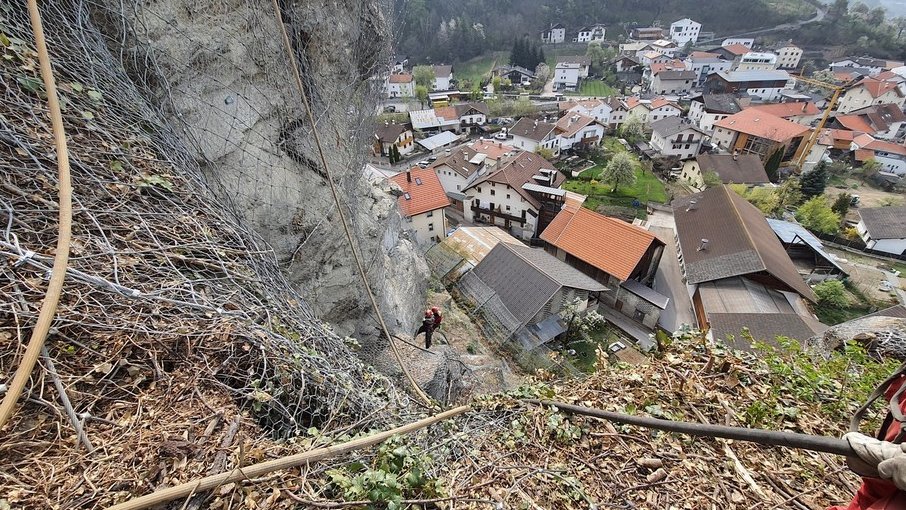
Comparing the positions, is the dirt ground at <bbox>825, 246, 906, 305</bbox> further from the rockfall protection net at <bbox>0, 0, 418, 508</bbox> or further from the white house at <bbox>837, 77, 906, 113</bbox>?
the white house at <bbox>837, 77, 906, 113</bbox>

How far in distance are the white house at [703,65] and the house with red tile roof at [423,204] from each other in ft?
224

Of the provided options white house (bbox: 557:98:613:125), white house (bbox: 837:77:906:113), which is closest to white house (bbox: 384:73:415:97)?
white house (bbox: 557:98:613:125)

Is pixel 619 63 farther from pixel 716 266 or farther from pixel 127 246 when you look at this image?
pixel 127 246

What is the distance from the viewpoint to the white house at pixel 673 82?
6512 cm

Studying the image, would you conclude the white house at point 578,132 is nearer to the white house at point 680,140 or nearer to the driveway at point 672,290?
the white house at point 680,140

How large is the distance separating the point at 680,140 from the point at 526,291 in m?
36.8

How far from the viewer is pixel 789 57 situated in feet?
237

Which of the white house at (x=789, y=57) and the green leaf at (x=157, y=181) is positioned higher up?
the green leaf at (x=157, y=181)

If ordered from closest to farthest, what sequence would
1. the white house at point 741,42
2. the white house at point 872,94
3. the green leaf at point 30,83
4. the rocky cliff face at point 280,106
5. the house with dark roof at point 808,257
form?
the green leaf at point 30,83 → the rocky cliff face at point 280,106 → the house with dark roof at point 808,257 → the white house at point 872,94 → the white house at point 741,42

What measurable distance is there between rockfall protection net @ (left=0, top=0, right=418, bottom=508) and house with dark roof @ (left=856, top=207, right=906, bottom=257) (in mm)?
40884

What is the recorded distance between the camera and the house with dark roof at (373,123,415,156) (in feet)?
148

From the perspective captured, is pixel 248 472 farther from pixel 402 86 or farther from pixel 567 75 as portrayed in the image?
pixel 567 75

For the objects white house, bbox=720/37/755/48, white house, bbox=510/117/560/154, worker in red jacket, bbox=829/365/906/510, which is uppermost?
worker in red jacket, bbox=829/365/906/510

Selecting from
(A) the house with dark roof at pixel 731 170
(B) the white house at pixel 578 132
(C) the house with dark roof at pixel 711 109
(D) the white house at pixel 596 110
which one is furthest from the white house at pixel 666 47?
(A) the house with dark roof at pixel 731 170
